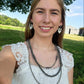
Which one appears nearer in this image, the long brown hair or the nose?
the nose

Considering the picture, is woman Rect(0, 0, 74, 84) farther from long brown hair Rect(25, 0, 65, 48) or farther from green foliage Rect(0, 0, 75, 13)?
green foliage Rect(0, 0, 75, 13)

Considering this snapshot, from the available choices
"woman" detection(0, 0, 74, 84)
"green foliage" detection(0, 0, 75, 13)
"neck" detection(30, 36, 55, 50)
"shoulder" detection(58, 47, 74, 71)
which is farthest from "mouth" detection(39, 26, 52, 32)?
"green foliage" detection(0, 0, 75, 13)

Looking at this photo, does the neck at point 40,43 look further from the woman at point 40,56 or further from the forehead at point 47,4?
the forehead at point 47,4

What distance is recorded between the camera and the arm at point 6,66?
63.2 inches

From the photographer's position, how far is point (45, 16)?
1.99 meters

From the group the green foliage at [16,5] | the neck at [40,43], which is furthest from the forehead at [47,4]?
the green foliage at [16,5]

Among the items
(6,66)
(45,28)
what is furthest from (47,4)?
(6,66)

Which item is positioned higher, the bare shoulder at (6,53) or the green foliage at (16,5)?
the green foliage at (16,5)

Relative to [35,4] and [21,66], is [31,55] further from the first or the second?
[35,4]

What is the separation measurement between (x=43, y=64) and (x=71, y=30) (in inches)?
2370

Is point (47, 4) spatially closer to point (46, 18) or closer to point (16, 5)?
point (46, 18)

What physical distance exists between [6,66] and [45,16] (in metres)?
0.75

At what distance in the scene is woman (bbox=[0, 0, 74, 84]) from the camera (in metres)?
1.84

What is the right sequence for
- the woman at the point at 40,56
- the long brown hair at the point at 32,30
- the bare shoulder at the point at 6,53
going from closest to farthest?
the bare shoulder at the point at 6,53 < the woman at the point at 40,56 < the long brown hair at the point at 32,30
